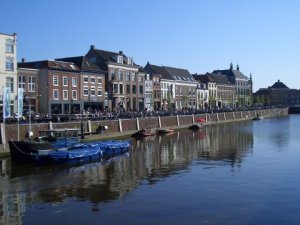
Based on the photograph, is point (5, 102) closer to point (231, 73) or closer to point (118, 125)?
point (118, 125)

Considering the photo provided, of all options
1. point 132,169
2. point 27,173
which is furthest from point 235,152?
point 27,173

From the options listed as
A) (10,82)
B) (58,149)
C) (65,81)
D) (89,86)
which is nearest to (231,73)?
(89,86)

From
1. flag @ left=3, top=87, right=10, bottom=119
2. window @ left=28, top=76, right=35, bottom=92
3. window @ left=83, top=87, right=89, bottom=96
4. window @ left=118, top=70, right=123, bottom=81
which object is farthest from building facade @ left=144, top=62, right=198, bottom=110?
flag @ left=3, top=87, right=10, bottom=119

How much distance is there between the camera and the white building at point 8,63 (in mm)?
63541

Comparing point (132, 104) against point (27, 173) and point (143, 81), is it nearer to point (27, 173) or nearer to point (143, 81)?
point (143, 81)

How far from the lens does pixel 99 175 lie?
35156 millimetres

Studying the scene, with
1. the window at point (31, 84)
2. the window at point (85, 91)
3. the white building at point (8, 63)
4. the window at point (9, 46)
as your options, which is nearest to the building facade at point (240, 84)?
the window at point (85, 91)

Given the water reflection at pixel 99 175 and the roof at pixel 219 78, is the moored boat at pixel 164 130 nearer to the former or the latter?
the water reflection at pixel 99 175

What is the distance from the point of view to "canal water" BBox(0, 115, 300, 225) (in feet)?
75.5

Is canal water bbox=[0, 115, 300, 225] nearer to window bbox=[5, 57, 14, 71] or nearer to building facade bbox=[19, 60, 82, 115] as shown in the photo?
window bbox=[5, 57, 14, 71]

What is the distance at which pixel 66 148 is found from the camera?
4372 cm

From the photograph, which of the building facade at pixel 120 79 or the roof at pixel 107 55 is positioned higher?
the roof at pixel 107 55

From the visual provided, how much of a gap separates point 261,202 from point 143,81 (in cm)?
7816

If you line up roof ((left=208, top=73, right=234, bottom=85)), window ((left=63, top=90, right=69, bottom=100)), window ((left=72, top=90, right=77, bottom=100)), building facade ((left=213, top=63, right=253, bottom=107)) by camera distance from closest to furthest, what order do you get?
window ((left=63, top=90, right=69, bottom=100)), window ((left=72, top=90, right=77, bottom=100)), roof ((left=208, top=73, right=234, bottom=85)), building facade ((left=213, top=63, right=253, bottom=107))
